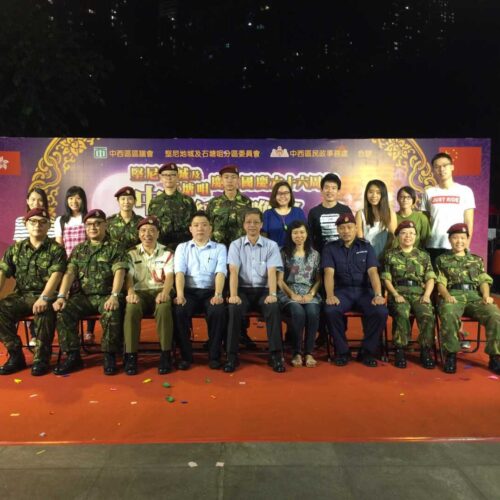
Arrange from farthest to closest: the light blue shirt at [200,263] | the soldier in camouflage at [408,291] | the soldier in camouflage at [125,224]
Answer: the soldier in camouflage at [125,224] → the light blue shirt at [200,263] → the soldier in camouflage at [408,291]

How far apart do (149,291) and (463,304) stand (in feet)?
8.77

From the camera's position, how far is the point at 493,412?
116 inches

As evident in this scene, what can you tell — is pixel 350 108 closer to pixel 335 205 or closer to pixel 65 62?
pixel 65 62

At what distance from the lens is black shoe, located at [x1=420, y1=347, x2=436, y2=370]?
3.81 meters

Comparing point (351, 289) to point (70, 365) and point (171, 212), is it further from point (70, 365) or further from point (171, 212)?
point (70, 365)

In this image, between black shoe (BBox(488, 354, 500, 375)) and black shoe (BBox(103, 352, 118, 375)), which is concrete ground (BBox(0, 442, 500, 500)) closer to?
black shoe (BBox(103, 352, 118, 375))

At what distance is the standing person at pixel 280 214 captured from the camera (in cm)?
427

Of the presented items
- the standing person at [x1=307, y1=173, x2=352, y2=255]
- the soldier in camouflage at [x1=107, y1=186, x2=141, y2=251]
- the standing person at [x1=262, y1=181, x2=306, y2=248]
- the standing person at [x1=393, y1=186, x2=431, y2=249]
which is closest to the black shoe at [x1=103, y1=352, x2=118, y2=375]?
the soldier in camouflage at [x1=107, y1=186, x2=141, y2=251]

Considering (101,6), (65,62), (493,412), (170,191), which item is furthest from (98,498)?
(101,6)

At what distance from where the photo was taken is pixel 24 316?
380cm

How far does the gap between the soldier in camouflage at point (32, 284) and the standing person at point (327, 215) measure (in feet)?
7.47

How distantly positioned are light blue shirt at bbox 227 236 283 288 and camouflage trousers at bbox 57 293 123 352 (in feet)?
3.47

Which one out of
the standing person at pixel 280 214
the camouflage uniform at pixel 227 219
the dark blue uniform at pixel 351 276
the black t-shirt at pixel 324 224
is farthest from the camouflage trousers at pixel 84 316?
the black t-shirt at pixel 324 224

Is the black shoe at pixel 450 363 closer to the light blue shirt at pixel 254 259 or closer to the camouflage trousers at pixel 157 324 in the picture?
the light blue shirt at pixel 254 259
